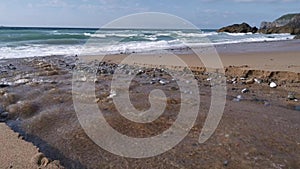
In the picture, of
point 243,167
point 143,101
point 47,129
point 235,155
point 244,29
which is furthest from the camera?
point 244,29

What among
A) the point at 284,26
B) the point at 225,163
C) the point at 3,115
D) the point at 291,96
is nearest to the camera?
the point at 225,163

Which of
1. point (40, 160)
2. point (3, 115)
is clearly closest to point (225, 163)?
point (40, 160)

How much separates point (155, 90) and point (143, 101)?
87cm

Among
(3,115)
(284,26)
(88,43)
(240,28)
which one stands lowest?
(88,43)

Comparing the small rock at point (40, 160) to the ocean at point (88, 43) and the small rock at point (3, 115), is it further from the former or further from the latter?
the ocean at point (88, 43)

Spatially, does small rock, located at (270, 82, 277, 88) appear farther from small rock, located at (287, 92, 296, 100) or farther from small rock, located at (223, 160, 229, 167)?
small rock, located at (223, 160, 229, 167)

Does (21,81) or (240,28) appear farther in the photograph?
(240,28)

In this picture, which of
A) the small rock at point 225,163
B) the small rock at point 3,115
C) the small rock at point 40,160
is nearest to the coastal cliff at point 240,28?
the small rock at point 3,115

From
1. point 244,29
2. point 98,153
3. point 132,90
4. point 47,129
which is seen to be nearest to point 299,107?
point 132,90

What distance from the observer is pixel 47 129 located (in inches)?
131

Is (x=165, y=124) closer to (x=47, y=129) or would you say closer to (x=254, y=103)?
(x=47, y=129)

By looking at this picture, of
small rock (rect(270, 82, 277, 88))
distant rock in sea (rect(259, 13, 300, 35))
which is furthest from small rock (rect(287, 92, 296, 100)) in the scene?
distant rock in sea (rect(259, 13, 300, 35))

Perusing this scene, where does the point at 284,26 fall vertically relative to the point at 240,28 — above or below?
above

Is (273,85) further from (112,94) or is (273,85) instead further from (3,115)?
(3,115)
